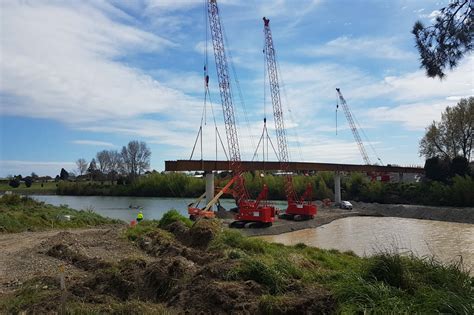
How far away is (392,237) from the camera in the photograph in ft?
108

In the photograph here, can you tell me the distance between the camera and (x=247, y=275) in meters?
8.07

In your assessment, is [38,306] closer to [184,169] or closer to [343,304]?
[343,304]

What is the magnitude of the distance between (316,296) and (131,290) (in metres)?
3.77

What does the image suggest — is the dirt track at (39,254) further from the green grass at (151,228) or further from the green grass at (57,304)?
the green grass at (57,304)

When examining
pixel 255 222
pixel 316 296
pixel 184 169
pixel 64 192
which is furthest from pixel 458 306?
pixel 64 192

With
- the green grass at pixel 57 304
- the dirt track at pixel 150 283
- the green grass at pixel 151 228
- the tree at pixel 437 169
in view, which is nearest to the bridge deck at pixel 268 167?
the tree at pixel 437 169

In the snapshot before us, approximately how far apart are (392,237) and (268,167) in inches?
1125

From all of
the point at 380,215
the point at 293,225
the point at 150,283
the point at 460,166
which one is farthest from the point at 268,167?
the point at 150,283

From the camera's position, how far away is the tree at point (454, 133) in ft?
237

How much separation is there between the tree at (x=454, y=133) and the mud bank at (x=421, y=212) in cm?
1810


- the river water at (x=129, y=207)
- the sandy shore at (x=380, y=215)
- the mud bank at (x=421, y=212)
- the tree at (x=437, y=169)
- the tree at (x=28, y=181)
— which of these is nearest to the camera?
the sandy shore at (x=380, y=215)

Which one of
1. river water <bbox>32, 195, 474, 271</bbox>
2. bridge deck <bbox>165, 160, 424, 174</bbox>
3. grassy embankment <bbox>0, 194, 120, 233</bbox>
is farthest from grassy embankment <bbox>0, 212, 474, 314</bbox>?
bridge deck <bbox>165, 160, 424, 174</bbox>

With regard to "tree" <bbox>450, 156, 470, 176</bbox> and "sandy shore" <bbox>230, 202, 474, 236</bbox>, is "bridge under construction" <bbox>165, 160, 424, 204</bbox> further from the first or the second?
"tree" <bbox>450, 156, 470, 176</bbox>

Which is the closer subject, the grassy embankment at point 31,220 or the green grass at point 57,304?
the green grass at point 57,304
